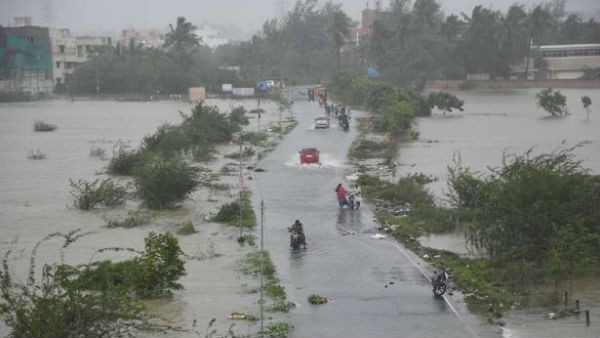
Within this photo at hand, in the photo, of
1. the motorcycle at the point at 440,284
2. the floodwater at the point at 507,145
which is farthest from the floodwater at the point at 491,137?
the motorcycle at the point at 440,284

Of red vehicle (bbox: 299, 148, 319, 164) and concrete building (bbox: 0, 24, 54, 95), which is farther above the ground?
concrete building (bbox: 0, 24, 54, 95)

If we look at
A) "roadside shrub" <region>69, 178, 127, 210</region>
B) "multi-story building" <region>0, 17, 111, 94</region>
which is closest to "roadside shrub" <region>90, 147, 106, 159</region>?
"roadside shrub" <region>69, 178, 127, 210</region>

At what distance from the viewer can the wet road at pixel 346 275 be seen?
11.7 m

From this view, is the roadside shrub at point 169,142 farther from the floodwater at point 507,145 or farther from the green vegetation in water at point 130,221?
the green vegetation in water at point 130,221

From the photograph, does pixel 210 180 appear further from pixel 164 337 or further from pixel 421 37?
pixel 421 37

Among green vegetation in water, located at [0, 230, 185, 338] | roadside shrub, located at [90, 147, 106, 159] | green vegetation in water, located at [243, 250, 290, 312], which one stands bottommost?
roadside shrub, located at [90, 147, 106, 159]

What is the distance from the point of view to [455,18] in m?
80.6

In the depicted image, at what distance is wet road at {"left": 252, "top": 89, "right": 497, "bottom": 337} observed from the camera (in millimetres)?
11703

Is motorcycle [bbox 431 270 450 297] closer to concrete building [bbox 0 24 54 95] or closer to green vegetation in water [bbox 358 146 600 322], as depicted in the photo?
green vegetation in water [bbox 358 146 600 322]

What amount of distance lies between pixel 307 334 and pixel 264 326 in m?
0.64

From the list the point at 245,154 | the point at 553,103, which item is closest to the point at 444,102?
the point at 553,103

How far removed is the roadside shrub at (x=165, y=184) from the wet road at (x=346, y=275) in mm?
1835

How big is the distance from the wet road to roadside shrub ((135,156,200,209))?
1835 millimetres

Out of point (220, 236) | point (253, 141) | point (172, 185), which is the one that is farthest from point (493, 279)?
point (253, 141)
